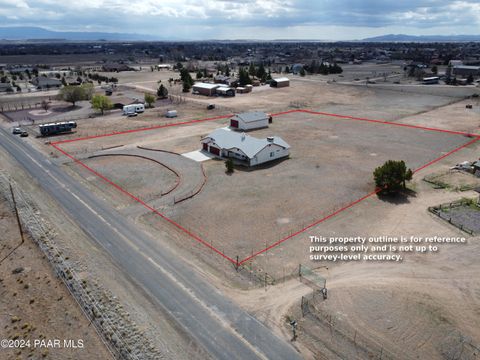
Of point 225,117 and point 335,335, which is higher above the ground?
point 225,117

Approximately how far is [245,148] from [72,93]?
69.2 meters

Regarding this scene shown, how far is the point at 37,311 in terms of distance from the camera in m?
26.9

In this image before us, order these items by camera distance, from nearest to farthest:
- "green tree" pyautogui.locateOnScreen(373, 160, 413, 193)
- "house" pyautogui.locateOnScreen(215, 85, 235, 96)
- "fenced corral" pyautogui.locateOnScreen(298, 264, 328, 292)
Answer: "fenced corral" pyautogui.locateOnScreen(298, 264, 328, 292) < "green tree" pyautogui.locateOnScreen(373, 160, 413, 193) < "house" pyautogui.locateOnScreen(215, 85, 235, 96)

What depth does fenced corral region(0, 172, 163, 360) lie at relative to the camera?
928 inches

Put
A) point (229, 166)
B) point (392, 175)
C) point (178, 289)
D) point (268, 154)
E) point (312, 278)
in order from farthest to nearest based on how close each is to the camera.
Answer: point (268, 154)
point (229, 166)
point (392, 175)
point (312, 278)
point (178, 289)

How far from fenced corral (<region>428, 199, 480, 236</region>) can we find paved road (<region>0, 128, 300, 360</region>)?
26315 mm

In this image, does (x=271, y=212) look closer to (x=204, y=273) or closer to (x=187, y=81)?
(x=204, y=273)

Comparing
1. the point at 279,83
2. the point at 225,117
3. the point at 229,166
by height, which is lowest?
the point at 229,166

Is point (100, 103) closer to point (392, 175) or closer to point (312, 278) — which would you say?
point (392, 175)

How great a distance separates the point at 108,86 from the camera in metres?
137

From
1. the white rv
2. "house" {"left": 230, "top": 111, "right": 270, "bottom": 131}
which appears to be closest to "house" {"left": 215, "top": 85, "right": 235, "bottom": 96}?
the white rv

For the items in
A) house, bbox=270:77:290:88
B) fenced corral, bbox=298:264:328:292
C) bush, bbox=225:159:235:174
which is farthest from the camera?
house, bbox=270:77:290:88

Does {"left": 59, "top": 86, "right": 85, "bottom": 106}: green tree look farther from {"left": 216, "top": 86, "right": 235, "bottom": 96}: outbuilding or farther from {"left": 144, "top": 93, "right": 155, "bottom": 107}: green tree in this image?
{"left": 216, "top": 86, "right": 235, "bottom": 96}: outbuilding

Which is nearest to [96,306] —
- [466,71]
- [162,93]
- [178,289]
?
[178,289]
